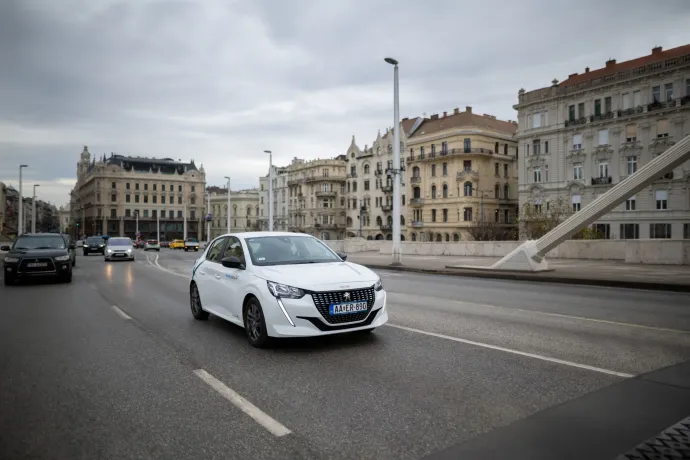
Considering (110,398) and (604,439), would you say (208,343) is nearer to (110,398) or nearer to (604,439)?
(110,398)

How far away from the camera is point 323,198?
10038 cm

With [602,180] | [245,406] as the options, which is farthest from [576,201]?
[245,406]

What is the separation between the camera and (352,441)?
374 centimetres

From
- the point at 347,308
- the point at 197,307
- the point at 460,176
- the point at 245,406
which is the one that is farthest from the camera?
the point at 460,176

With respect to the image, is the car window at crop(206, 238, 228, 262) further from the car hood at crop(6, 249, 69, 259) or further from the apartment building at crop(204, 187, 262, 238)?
the apartment building at crop(204, 187, 262, 238)

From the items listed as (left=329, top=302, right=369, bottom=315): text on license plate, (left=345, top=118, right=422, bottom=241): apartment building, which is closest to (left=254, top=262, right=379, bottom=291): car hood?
(left=329, top=302, right=369, bottom=315): text on license plate

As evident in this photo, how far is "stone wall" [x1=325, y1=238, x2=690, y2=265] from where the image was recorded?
2316cm

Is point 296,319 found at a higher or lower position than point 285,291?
lower

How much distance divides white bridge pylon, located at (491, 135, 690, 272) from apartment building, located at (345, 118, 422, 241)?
6191 centimetres

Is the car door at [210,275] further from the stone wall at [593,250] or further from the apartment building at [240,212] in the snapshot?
the apartment building at [240,212]

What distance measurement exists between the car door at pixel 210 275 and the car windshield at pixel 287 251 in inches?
35.3

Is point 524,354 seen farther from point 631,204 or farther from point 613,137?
point 613,137

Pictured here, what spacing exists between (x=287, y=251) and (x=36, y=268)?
40.7 ft

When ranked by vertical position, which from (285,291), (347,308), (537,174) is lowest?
(347,308)
